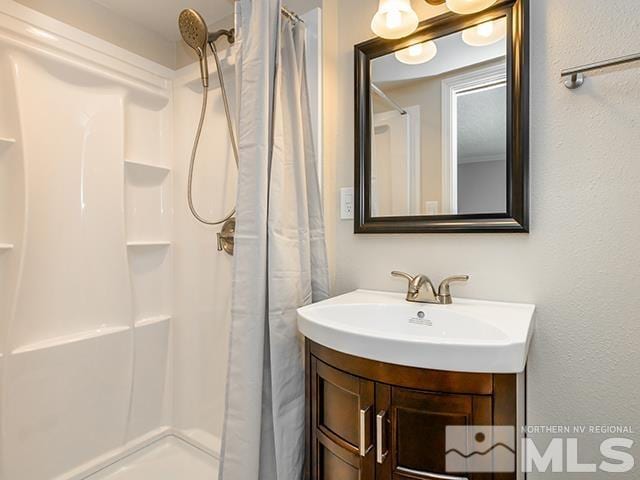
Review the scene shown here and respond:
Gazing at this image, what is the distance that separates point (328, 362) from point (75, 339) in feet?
4.12

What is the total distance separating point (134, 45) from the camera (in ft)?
5.68

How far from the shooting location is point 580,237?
0.93 meters

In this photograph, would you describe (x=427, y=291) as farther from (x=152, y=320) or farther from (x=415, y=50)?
(x=152, y=320)

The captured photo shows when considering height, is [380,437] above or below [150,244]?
below

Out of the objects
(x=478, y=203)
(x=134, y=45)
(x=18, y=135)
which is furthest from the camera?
(x=134, y=45)

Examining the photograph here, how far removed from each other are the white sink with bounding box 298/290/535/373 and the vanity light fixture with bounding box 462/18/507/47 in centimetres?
83

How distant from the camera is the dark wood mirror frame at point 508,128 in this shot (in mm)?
989

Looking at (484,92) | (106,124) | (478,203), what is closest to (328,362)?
(478,203)

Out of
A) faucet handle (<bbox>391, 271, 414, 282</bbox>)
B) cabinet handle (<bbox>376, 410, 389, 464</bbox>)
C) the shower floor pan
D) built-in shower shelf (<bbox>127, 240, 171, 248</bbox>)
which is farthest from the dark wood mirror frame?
the shower floor pan

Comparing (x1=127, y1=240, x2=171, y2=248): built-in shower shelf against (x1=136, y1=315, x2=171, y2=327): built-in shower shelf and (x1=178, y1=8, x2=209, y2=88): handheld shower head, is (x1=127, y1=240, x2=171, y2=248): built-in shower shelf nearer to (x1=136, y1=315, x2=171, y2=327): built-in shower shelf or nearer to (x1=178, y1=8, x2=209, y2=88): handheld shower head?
(x1=136, y1=315, x2=171, y2=327): built-in shower shelf

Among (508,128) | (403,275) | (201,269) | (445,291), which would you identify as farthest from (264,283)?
(508,128)

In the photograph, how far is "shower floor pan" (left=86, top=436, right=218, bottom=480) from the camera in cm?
154

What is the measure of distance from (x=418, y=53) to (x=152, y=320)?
1.78 meters

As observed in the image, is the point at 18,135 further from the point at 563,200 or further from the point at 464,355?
the point at 563,200
